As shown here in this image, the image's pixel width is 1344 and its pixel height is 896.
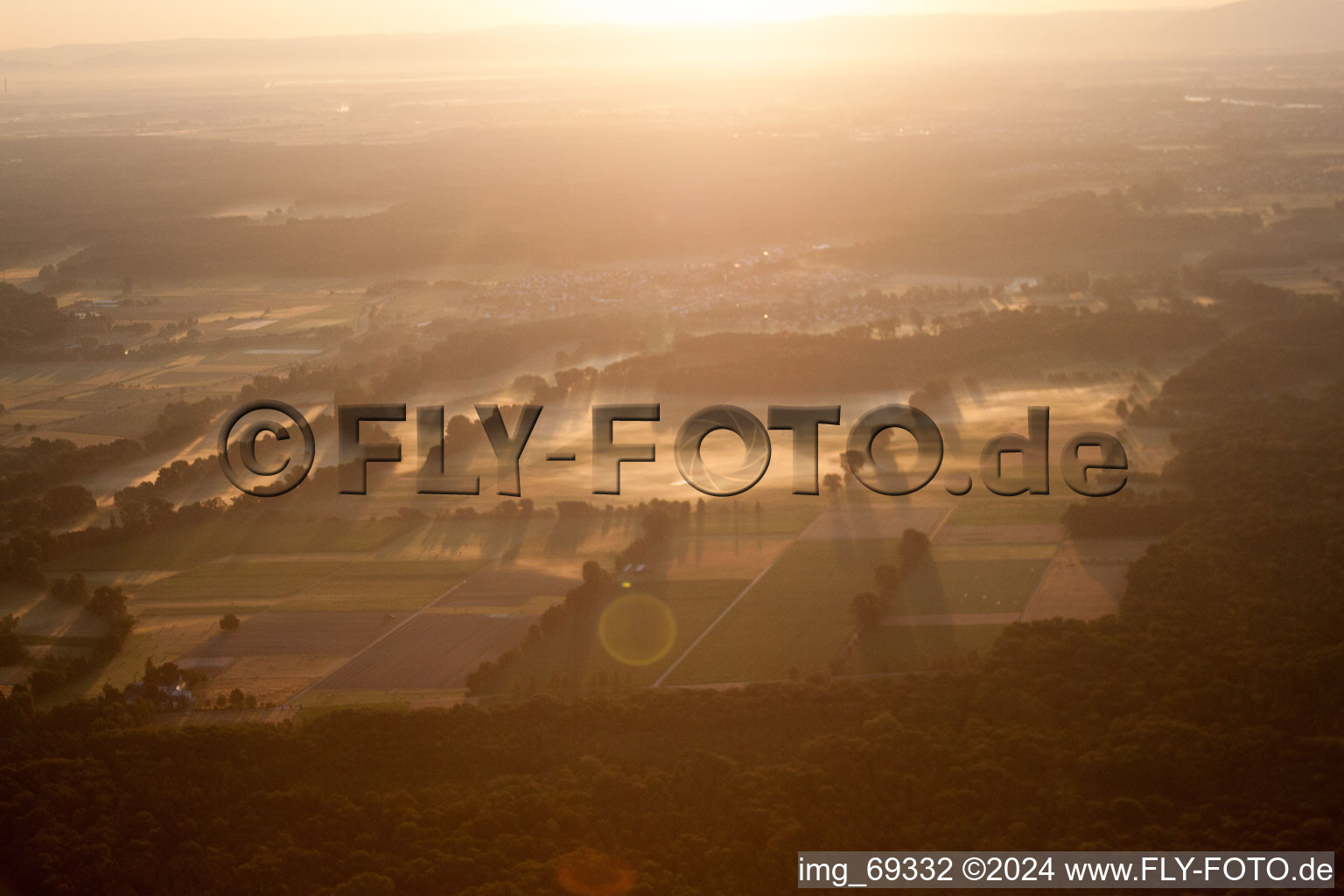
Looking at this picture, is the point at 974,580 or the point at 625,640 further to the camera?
the point at 974,580

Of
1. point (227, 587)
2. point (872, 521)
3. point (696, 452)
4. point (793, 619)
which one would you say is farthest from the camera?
point (696, 452)

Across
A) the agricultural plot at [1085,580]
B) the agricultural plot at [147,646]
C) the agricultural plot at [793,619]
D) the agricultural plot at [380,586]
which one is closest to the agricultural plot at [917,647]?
the agricultural plot at [793,619]

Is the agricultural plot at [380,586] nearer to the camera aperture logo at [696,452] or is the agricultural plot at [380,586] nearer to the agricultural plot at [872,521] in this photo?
the camera aperture logo at [696,452]

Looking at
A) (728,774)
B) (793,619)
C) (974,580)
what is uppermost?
(974,580)

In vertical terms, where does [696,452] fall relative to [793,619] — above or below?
above

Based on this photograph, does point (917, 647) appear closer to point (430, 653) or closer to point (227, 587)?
point (430, 653)

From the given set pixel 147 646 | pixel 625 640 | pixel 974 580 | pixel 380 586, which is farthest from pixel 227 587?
pixel 974 580
